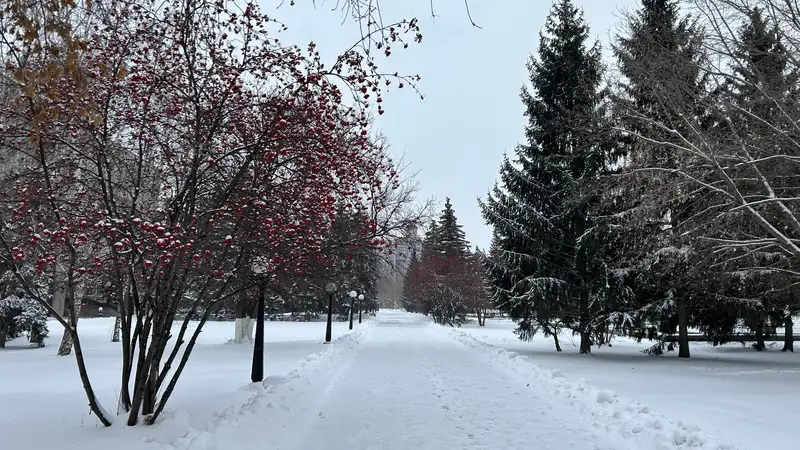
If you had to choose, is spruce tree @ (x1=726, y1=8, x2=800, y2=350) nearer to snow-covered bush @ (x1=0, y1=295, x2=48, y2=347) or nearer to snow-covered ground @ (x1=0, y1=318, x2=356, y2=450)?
snow-covered ground @ (x1=0, y1=318, x2=356, y2=450)

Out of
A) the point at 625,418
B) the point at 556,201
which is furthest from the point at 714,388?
the point at 556,201

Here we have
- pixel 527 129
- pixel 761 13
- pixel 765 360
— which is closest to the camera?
pixel 761 13

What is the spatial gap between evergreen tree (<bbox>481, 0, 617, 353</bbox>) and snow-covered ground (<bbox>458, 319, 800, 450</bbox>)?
1.91 meters

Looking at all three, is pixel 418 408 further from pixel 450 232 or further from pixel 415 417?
pixel 450 232

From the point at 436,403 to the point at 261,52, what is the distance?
5.72 metres

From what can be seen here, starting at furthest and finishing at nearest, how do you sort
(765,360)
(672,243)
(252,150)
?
(765,360)
(672,243)
(252,150)

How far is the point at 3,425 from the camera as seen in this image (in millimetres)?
5668

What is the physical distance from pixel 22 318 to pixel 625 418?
20453 mm

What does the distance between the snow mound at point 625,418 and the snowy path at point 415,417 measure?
0.02m

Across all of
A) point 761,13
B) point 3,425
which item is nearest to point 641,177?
point 761,13

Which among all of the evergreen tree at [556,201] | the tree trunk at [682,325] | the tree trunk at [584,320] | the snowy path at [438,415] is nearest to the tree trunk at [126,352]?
the snowy path at [438,415]

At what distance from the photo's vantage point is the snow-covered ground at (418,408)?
5.25 m

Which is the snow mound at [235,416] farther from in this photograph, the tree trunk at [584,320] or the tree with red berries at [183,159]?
the tree trunk at [584,320]

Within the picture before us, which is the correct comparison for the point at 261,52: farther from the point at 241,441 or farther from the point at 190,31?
the point at 241,441
